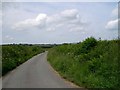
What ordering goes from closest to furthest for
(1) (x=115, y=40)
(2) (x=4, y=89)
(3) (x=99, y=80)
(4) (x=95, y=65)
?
(3) (x=99, y=80) < (2) (x=4, y=89) < (4) (x=95, y=65) < (1) (x=115, y=40)

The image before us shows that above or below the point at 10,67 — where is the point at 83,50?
above

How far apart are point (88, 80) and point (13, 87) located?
14.6 ft

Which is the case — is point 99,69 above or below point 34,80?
above

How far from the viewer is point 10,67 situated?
32156mm

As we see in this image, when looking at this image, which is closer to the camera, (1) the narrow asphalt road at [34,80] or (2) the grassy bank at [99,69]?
(2) the grassy bank at [99,69]

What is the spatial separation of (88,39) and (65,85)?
9729 mm

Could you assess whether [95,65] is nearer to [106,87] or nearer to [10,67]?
[106,87]

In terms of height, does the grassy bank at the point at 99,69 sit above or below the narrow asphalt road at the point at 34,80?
above

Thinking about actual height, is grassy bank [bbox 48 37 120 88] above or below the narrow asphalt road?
above

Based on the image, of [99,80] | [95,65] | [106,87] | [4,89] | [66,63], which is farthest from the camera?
[66,63]

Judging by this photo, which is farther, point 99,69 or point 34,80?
point 34,80

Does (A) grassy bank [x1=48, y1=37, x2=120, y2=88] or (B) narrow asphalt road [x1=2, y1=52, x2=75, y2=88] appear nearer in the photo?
(A) grassy bank [x1=48, y1=37, x2=120, y2=88]

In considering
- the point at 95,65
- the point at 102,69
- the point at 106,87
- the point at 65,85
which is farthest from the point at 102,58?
the point at 106,87

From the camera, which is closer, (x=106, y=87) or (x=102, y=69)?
(x=106, y=87)
